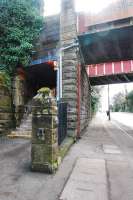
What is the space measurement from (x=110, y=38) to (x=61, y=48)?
7.72 feet

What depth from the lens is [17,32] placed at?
11.8 meters

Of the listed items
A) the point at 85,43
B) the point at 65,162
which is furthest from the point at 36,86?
the point at 65,162

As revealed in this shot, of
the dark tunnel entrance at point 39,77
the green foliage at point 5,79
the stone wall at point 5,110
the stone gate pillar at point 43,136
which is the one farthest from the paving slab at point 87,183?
the dark tunnel entrance at point 39,77

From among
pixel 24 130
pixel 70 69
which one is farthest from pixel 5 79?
pixel 70 69

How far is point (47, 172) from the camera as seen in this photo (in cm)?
522

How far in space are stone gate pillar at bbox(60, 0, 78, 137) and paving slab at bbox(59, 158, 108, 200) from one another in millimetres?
3523

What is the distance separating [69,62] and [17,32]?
3.61 meters

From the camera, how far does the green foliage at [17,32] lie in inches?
450

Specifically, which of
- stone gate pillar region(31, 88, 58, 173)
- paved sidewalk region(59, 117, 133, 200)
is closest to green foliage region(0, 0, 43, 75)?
paved sidewalk region(59, 117, 133, 200)

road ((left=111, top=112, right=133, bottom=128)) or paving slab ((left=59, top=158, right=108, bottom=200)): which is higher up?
road ((left=111, top=112, right=133, bottom=128))

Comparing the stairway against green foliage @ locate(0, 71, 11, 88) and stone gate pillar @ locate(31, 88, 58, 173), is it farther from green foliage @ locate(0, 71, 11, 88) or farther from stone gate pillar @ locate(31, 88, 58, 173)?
stone gate pillar @ locate(31, 88, 58, 173)

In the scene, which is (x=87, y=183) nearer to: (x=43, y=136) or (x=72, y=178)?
(x=72, y=178)

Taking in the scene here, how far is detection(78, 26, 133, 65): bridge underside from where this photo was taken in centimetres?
1016

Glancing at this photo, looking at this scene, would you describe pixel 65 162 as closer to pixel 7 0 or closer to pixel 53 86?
pixel 7 0
